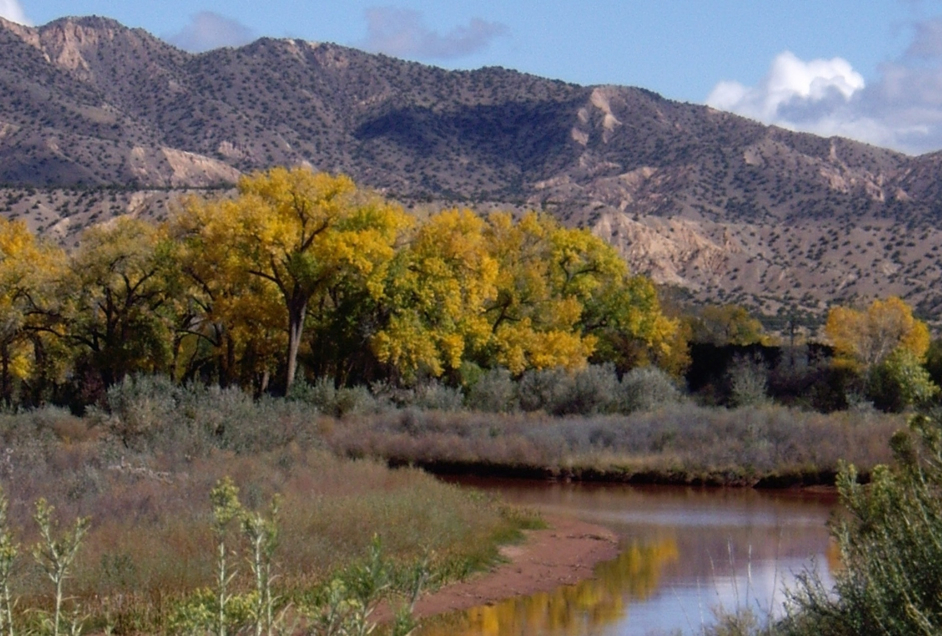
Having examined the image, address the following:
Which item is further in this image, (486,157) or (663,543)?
(486,157)

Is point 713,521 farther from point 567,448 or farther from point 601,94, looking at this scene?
point 601,94

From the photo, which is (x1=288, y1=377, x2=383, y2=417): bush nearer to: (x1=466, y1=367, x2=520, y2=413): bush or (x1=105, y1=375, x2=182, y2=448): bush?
(x1=466, y1=367, x2=520, y2=413): bush

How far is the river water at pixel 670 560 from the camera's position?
1482 centimetres

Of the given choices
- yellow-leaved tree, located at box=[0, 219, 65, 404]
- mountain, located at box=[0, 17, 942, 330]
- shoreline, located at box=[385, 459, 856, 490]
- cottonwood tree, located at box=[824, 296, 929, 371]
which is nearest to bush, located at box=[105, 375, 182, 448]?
shoreline, located at box=[385, 459, 856, 490]

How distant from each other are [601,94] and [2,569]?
143 meters

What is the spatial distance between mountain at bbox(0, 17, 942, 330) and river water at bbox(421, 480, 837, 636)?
60007 mm

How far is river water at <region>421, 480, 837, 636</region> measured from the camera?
583 inches

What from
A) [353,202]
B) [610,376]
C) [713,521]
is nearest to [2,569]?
[713,521]

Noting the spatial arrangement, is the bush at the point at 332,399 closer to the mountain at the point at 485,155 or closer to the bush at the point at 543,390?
the bush at the point at 543,390

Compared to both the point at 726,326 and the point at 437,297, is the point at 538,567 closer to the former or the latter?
the point at 437,297

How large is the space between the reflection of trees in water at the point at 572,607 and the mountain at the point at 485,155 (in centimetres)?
6791

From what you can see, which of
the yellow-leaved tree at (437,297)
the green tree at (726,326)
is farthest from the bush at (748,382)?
the green tree at (726,326)

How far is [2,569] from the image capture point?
461 cm

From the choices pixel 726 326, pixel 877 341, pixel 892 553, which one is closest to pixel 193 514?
pixel 892 553
